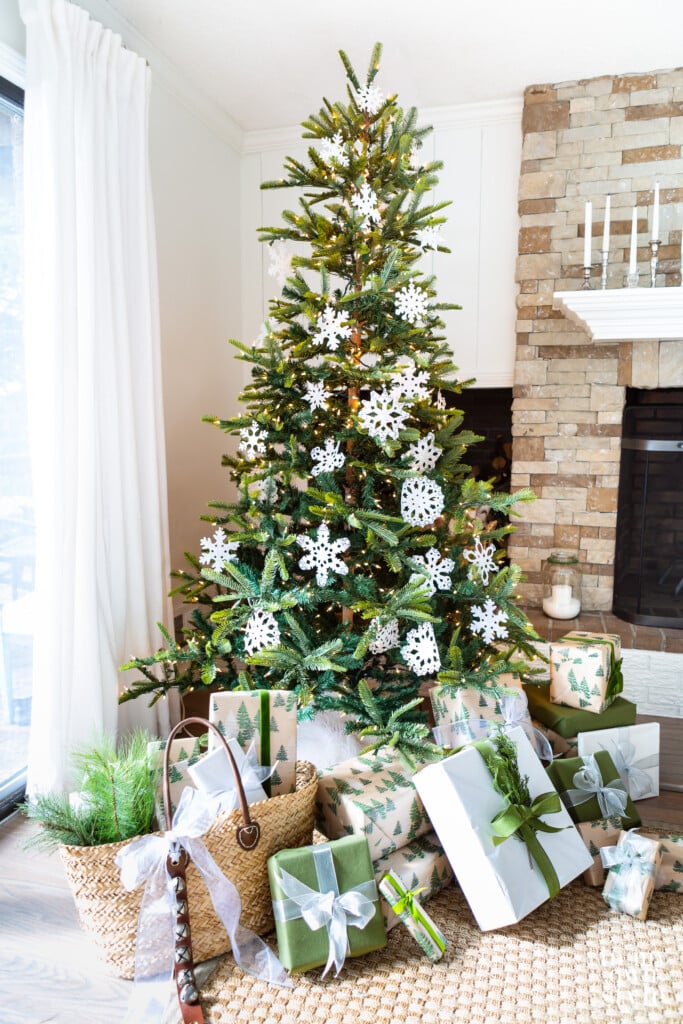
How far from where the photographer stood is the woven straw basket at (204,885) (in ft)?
4.20

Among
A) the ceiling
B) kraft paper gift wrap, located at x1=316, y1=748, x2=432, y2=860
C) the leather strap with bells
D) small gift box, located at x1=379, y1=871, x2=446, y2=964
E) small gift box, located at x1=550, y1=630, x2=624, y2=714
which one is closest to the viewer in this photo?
the leather strap with bells

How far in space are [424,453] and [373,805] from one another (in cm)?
85

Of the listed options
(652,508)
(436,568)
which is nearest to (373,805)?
(436,568)

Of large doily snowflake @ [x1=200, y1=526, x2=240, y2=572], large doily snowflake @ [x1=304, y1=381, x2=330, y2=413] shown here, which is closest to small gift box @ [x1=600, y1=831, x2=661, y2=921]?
large doily snowflake @ [x1=200, y1=526, x2=240, y2=572]

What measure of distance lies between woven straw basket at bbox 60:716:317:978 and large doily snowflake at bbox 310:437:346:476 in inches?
28.9

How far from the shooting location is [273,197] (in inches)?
133

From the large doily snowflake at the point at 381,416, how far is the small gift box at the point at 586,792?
0.87 metres

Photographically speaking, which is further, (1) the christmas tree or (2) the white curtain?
(2) the white curtain

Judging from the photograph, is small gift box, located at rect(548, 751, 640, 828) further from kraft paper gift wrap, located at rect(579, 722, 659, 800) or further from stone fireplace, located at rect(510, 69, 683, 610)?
stone fireplace, located at rect(510, 69, 683, 610)

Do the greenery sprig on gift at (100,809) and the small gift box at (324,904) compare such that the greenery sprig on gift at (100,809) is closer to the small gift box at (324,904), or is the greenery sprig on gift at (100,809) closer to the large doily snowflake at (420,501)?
the small gift box at (324,904)

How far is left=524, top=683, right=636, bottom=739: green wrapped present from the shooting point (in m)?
1.96

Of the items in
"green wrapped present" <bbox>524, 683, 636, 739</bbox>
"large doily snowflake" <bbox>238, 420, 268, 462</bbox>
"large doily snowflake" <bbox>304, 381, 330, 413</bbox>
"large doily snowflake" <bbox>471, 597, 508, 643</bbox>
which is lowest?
"green wrapped present" <bbox>524, 683, 636, 739</bbox>

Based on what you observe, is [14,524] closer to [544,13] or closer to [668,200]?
[544,13]

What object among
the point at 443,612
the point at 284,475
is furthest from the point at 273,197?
the point at 443,612
